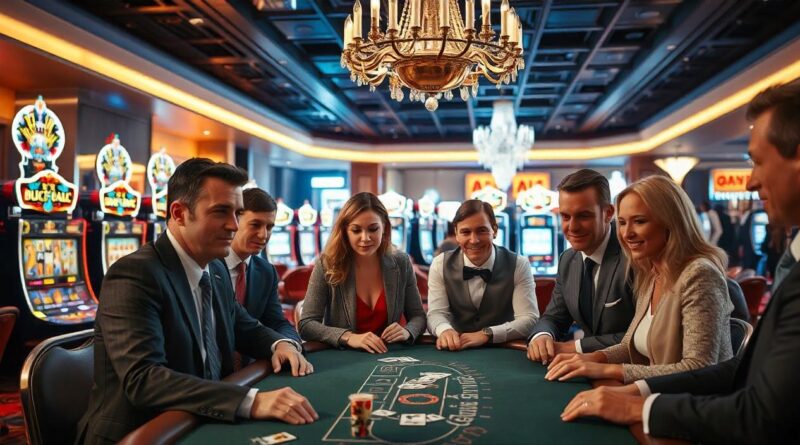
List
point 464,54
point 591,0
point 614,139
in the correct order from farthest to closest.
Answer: point 614,139, point 591,0, point 464,54

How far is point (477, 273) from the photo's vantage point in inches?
115

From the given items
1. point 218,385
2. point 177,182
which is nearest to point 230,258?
point 177,182

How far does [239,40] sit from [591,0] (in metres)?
3.74

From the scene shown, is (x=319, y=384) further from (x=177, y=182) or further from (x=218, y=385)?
(x=177, y=182)

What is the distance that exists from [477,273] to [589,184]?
0.66 meters

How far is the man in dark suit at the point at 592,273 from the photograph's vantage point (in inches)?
98.0

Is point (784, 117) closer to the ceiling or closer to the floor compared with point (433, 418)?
closer to the ceiling

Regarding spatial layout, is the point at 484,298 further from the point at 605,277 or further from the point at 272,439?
the point at 272,439

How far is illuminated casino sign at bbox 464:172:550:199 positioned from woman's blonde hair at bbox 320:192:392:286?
1418cm

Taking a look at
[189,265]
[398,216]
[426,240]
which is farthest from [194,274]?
[426,240]

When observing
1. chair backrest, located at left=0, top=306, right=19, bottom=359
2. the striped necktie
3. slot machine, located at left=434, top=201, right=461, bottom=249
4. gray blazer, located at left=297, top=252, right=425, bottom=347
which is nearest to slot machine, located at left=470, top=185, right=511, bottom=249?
slot machine, located at left=434, top=201, right=461, bottom=249

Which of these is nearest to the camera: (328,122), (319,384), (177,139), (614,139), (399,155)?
(319,384)

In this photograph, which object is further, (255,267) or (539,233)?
(539,233)

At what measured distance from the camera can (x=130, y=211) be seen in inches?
226
